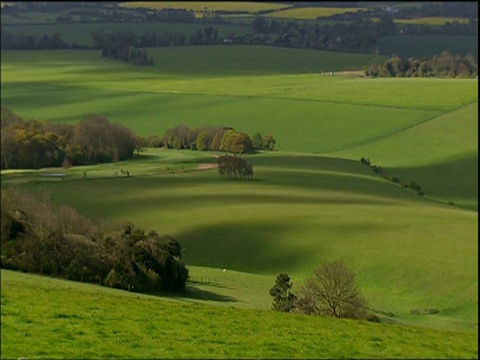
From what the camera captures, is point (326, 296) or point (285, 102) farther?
point (285, 102)

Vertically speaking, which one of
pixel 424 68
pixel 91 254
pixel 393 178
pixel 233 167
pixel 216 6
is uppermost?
pixel 216 6

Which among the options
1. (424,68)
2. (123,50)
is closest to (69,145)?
(424,68)

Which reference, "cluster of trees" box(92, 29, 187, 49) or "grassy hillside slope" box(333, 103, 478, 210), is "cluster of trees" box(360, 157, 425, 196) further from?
"cluster of trees" box(92, 29, 187, 49)

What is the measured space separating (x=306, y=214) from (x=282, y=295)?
5.55 metres

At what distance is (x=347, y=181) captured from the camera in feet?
81.5

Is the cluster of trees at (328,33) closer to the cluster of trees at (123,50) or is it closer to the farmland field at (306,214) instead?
the farmland field at (306,214)

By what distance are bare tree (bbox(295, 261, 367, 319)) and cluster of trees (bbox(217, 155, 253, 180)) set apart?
14.7 ft

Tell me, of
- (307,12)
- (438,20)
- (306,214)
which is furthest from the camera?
(307,12)

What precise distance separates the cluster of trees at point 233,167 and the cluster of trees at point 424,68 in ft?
30.3

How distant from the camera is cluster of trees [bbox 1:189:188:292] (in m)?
24.3

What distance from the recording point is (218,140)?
2488 cm

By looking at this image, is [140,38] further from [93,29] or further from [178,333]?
[178,333]

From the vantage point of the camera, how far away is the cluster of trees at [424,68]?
112ft

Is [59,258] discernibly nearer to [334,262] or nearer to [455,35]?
[334,262]
